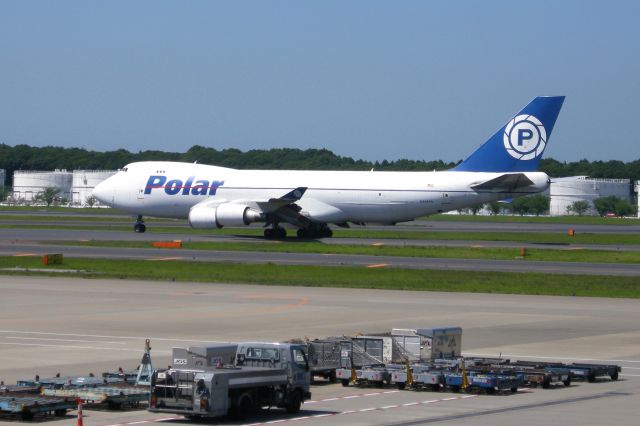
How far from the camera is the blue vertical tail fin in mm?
87688

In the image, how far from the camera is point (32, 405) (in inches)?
877

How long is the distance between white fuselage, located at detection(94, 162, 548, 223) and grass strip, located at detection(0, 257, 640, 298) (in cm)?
2641

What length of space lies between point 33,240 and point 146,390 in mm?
62492

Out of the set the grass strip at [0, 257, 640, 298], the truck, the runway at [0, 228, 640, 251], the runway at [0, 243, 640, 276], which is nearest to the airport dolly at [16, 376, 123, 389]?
the truck

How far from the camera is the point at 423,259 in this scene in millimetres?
71188

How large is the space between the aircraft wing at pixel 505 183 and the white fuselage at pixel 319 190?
469 millimetres

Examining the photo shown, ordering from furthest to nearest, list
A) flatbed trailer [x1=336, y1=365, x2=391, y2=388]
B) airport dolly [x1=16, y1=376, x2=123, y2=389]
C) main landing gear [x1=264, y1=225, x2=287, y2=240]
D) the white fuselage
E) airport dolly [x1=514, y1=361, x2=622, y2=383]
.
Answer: main landing gear [x1=264, y1=225, x2=287, y2=240]
the white fuselage
airport dolly [x1=514, y1=361, x2=622, y2=383]
flatbed trailer [x1=336, y1=365, x2=391, y2=388]
airport dolly [x1=16, y1=376, x2=123, y2=389]

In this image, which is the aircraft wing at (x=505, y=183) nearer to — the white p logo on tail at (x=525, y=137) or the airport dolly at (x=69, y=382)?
the white p logo on tail at (x=525, y=137)

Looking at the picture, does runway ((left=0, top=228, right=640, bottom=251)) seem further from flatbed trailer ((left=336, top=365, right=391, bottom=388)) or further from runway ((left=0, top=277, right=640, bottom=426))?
flatbed trailer ((left=336, top=365, right=391, bottom=388))

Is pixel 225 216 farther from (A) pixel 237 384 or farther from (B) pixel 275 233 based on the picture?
(A) pixel 237 384

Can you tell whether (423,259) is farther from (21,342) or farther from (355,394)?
(355,394)

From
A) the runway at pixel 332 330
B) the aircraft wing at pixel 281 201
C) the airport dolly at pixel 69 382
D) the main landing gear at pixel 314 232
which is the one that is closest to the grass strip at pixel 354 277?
the runway at pixel 332 330

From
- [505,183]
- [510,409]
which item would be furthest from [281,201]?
[510,409]

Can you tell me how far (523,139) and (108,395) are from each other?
67.6 meters
